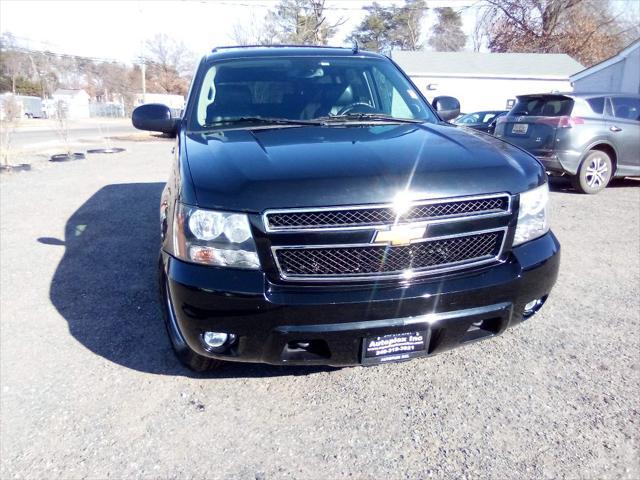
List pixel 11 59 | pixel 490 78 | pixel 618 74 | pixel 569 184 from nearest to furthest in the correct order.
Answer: pixel 569 184, pixel 618 74, pixel 490 78, pixel 11 59

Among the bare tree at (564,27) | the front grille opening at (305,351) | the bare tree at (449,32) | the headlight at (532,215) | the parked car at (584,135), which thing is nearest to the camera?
the front grille opening at (305,351)

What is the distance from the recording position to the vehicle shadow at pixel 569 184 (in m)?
8.55

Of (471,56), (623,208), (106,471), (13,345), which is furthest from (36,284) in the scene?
(471,56)

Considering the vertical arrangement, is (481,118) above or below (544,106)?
below

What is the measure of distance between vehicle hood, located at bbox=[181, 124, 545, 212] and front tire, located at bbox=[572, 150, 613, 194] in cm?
603

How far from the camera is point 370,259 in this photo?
7.10ft

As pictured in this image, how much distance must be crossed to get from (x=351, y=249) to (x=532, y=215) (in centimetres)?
102

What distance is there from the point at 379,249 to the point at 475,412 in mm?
1023

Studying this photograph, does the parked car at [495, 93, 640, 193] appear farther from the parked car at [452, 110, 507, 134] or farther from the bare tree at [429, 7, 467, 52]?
the bare tree at [429, 7, 467, 52]

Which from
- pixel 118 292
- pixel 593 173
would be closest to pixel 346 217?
pixel 118 292

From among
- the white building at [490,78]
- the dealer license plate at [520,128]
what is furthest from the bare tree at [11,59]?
the dealer license plate at [520,128]

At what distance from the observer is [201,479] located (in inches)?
81.8

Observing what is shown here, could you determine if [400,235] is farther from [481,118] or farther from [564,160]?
[481,118]

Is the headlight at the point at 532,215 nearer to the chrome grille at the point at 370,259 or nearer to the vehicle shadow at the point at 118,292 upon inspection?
the chrome grille at the point at 370,259
